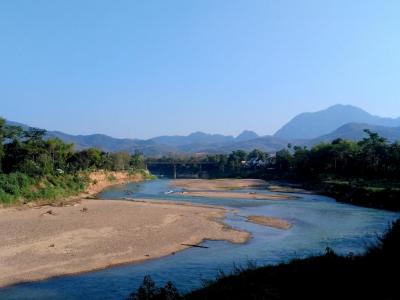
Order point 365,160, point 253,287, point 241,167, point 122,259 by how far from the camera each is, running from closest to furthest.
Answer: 1. point 253,287
2. point 122,259
3. point 365,160
4. point 241,167

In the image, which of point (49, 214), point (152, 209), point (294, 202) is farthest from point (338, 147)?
point (49, 214)

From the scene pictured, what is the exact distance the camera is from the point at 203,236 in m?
37.1

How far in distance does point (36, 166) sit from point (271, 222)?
38.8 metres

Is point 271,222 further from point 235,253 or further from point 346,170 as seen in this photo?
point 346,170

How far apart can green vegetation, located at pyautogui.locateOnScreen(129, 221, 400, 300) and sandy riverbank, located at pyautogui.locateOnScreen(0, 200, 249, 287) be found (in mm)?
15845

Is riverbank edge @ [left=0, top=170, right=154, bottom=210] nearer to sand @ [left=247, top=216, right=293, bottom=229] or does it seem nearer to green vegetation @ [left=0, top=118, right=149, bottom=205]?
green vegetation @ [left=0, top=118, right=149, bottom=205]

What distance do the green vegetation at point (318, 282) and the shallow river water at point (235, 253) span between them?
291 centimetres

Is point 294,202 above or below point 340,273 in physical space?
below

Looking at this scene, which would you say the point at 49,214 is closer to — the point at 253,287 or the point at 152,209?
the point at 152,209

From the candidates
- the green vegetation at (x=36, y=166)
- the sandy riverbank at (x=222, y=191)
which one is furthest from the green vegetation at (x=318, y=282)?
the sandy riverbank at (x=222, y=191)

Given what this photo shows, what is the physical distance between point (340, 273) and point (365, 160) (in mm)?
94389

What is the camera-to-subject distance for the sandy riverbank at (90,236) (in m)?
27.1

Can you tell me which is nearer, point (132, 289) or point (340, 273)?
point (340, 273)

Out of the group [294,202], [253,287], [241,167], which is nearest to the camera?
[253,287]
